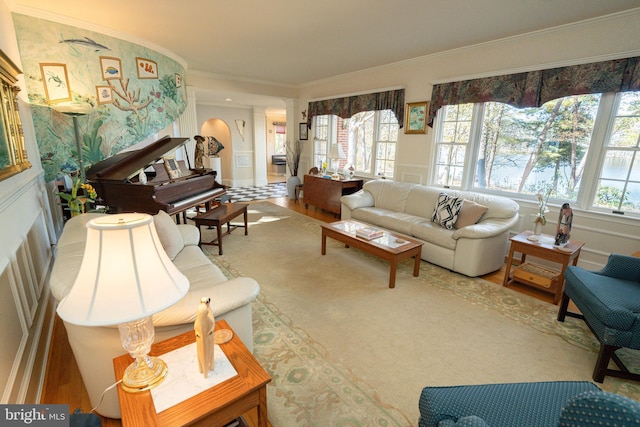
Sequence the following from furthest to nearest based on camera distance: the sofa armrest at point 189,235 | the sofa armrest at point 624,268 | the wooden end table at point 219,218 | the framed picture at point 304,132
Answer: the framed picture at point 304,132
the wooden end table at point 219,218
the sofa armrest at point 189,235
the sofa armrest at point 624,268

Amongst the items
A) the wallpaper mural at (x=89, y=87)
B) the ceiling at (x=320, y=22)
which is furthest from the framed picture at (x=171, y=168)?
the ceiling at (x=320, y=22)

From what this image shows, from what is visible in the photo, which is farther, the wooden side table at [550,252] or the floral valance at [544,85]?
the floral valance at [544,85]

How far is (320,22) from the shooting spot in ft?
10.2

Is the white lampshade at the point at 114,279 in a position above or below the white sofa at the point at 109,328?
above

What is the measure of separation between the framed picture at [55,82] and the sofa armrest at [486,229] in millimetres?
4787

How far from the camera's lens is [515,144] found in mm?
3703

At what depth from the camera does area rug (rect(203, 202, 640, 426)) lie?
1676 millimetres

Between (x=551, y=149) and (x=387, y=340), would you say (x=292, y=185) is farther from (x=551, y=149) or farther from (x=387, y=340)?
(x=387, y=340)

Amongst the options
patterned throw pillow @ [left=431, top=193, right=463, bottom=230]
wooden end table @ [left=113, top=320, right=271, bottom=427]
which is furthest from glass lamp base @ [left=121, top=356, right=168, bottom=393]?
patterned throw pillow @ [left=431, top=193, right=463, bottom=230]

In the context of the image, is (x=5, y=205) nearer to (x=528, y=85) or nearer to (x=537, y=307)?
(x=537, y=307)

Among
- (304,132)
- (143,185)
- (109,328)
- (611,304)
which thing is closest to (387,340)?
(611,304)

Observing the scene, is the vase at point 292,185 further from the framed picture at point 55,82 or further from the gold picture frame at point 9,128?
the gold picture frame at point 9,128

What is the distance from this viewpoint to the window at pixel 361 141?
5.20m

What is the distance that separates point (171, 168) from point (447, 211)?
378 cm
